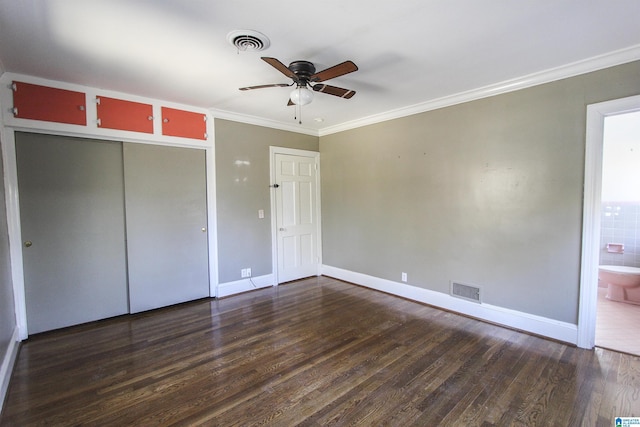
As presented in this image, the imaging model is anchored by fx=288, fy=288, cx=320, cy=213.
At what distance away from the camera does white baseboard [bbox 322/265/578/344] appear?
9.07 feet

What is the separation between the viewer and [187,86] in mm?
3105

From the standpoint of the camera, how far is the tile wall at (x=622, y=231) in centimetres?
432

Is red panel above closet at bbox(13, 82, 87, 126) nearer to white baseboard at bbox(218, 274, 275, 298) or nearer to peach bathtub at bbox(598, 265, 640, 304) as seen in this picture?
white baseboard at bbox(218, 274, 275, 298)

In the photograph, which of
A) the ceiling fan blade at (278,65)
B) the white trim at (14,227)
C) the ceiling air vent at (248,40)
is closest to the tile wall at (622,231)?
the ceiling fan blade at (278,65)

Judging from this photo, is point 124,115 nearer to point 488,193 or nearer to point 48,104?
point 48,104

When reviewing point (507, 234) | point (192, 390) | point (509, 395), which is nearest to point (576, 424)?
point (509, 395)

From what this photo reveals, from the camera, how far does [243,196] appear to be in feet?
14.0

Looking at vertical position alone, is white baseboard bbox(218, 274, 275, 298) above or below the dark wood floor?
above

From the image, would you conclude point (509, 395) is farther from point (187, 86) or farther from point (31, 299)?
point (31, 299)

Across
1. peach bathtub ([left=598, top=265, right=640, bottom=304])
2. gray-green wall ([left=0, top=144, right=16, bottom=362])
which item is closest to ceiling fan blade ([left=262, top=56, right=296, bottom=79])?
gray-green wall ([left=0, top=144, right=16, bottom=362])

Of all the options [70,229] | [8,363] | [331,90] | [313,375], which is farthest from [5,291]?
[331,90]

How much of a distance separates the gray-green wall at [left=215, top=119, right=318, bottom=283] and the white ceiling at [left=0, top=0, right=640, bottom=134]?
103 centimetres

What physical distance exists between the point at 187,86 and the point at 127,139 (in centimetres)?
100

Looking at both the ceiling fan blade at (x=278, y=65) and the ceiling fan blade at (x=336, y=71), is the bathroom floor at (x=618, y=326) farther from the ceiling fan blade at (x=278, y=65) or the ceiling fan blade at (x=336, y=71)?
the ceiling fan blade at (x=278, y=65)
